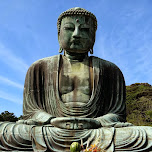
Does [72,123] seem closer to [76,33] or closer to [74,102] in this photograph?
[74,102]

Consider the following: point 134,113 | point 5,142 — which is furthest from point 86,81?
point 134,113

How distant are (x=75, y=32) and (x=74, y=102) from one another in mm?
1785

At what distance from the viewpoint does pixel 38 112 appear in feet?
23.2

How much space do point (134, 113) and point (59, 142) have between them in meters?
28.0

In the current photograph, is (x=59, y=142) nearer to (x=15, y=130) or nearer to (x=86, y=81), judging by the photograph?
(x=15, y=130)

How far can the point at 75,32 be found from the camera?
7.46 meters

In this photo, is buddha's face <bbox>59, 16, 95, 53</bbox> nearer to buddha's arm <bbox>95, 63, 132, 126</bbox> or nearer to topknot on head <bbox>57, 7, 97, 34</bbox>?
topknot on head <bbox>57, 7, 97, 34</bbox>

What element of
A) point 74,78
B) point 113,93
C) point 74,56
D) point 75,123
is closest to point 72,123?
point 75,123

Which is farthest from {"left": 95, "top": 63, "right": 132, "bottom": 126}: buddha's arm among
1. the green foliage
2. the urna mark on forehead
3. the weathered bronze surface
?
the green foliage

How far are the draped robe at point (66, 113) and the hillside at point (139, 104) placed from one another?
73.9 feet

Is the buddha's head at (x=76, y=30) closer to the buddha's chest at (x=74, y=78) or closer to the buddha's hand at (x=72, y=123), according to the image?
the buddha's chest at (x=74, y=78)

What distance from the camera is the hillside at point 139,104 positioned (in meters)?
30.6

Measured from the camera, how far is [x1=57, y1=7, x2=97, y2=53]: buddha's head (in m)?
7.57

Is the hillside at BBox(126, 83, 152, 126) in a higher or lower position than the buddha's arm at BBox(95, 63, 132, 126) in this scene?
higher
